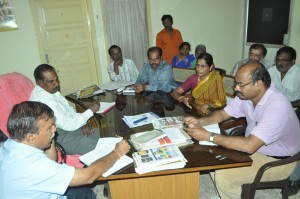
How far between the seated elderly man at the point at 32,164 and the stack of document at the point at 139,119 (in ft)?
2.42

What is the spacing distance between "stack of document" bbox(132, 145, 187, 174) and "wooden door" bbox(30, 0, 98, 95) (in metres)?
3.87

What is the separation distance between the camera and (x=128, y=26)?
5199mm

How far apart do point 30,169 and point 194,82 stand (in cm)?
219

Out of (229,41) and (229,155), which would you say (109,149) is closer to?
(229,155)

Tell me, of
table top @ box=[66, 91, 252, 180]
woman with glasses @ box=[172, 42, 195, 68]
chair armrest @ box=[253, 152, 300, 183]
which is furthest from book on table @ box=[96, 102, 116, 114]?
woman with glasses @ box=[172, 42, 195, 68]

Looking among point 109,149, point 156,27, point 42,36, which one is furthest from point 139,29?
point 109,149

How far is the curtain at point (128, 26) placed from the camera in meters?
5.02

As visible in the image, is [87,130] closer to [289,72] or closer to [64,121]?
[64,121]

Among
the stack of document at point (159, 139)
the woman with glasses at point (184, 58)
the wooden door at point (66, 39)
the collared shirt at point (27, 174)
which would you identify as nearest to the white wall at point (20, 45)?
the wooden door at point (66, 39)

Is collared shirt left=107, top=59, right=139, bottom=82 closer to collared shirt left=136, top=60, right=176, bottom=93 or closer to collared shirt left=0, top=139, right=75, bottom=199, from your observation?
collared shirt left=136, top=60, right=176, bottom=93

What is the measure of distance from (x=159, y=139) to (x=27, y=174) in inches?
35.8

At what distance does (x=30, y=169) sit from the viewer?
1.29 meters

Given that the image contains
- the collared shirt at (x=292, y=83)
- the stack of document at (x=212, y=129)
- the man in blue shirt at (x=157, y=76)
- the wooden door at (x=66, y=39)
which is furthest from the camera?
the wooden door at (x=66, y=39)

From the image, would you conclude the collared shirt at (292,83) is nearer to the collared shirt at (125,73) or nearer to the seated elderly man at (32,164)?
the collared shirt at (125,73)
